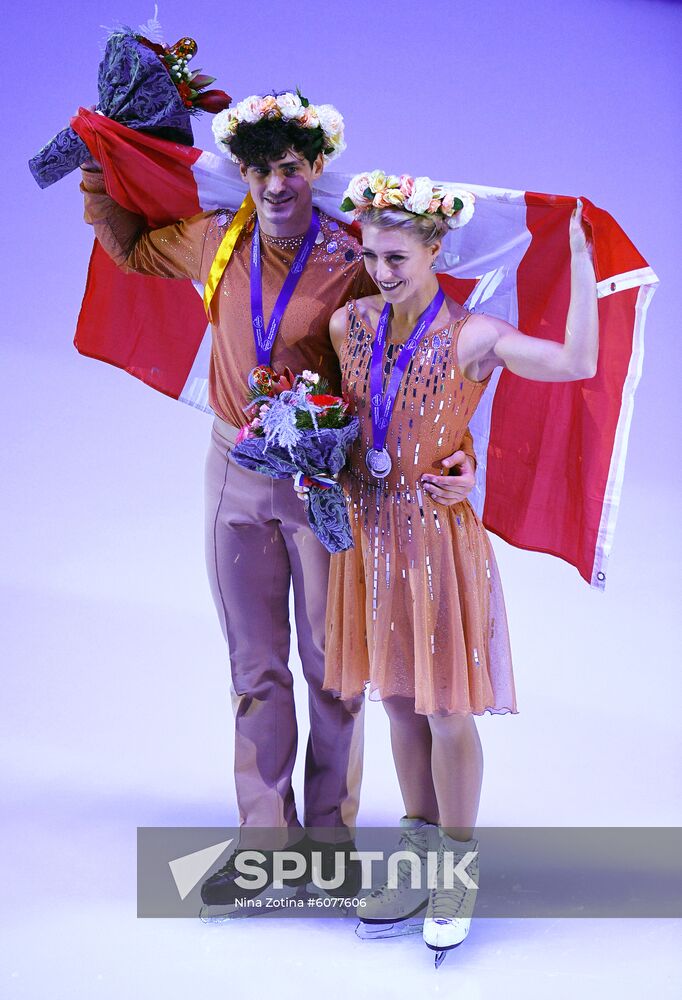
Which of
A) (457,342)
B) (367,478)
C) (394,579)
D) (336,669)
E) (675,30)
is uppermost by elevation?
(675,30)

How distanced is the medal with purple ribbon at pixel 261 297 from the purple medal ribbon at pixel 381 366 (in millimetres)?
276

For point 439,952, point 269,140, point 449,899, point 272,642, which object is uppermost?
point 269,140

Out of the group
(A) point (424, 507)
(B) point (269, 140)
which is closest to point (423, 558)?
(A) point (424, 507)

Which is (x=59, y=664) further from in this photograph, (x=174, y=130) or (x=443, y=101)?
(x=443, y=101)

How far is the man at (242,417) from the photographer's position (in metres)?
3.49

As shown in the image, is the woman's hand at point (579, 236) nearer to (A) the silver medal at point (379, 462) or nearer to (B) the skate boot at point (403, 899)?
(A) the silver medal at point (379, 462)

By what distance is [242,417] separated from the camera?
362cm

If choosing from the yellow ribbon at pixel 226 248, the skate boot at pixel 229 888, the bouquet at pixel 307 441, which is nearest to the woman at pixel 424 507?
the bouquet at pixel 307 441

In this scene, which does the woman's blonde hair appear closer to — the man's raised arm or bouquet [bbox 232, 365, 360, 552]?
bouquet [bbox 232, 365, 360, 552]

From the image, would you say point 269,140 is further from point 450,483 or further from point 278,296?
point 450,483

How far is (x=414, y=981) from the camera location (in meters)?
3.44

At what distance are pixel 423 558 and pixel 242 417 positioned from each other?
2.09ft

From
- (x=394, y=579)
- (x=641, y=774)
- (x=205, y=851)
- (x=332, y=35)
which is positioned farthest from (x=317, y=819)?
(x=332, y=35)

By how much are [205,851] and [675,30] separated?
4.69 meters
